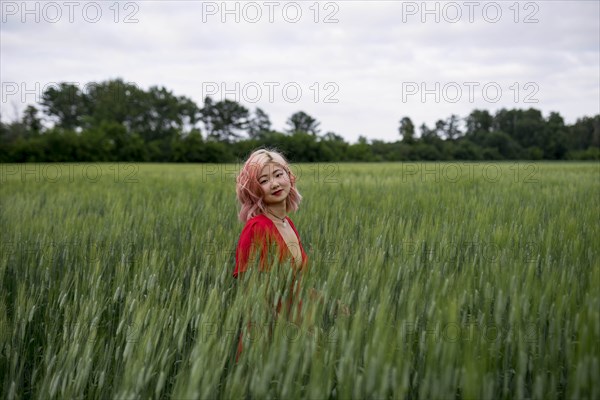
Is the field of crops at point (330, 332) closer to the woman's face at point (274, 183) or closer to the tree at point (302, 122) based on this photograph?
the woman's face at point (274, 183)

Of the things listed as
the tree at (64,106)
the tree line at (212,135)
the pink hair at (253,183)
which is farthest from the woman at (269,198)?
the tree at (64,106)

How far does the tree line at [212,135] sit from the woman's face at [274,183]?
85.1 feet

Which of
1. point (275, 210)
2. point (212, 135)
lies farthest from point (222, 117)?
point (275, 210)

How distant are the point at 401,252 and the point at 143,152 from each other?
30.1 m

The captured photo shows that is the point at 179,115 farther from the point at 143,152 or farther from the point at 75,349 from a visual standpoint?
the point at 75,349

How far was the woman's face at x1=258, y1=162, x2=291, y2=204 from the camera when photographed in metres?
1.83

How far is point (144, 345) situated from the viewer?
1021mm

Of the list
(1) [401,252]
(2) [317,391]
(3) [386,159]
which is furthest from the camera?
(3) [386,159]

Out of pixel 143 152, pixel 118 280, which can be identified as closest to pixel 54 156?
pixel 143 152

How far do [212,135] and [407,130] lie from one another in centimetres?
1759

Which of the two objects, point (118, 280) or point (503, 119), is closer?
point (118, 280)

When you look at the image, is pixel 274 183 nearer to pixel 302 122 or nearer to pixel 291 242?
pixel 291 242

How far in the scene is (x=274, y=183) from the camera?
5.98ft

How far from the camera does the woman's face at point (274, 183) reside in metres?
1.83
